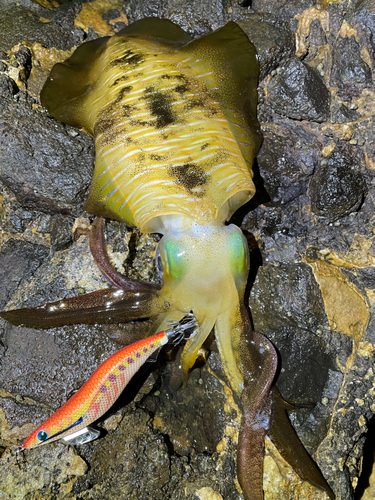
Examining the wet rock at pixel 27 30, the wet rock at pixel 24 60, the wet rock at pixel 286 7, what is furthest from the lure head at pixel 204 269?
the wet rock at pixel 27 30

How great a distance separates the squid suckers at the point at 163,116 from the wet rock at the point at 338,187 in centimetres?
65

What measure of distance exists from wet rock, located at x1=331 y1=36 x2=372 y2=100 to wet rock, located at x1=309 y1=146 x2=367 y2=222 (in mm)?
586

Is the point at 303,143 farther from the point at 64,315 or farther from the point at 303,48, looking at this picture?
the point at 64,315

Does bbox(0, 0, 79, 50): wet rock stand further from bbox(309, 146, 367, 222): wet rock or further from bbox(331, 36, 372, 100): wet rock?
bbox(309, 146, 367, 222): wet rock

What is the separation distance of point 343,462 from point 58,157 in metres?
3.39

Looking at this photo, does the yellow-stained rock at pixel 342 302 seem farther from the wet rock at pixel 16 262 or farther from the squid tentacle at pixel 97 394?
the wet rock at pixel 16 262

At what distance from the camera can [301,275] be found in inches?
131

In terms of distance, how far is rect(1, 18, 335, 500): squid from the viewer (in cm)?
285

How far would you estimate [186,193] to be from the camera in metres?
2.97

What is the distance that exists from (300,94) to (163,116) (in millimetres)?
1288

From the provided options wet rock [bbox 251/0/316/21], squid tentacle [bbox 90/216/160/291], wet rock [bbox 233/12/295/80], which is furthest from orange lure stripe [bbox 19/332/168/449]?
wet rock [bbox 251/0/316/21]

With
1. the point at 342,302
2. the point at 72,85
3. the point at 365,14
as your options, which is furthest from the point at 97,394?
the point at 365,14

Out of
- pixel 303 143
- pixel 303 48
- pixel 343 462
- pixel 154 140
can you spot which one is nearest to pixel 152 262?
pixel 154 140

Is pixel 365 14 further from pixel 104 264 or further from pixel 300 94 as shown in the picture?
pixel 104 264
